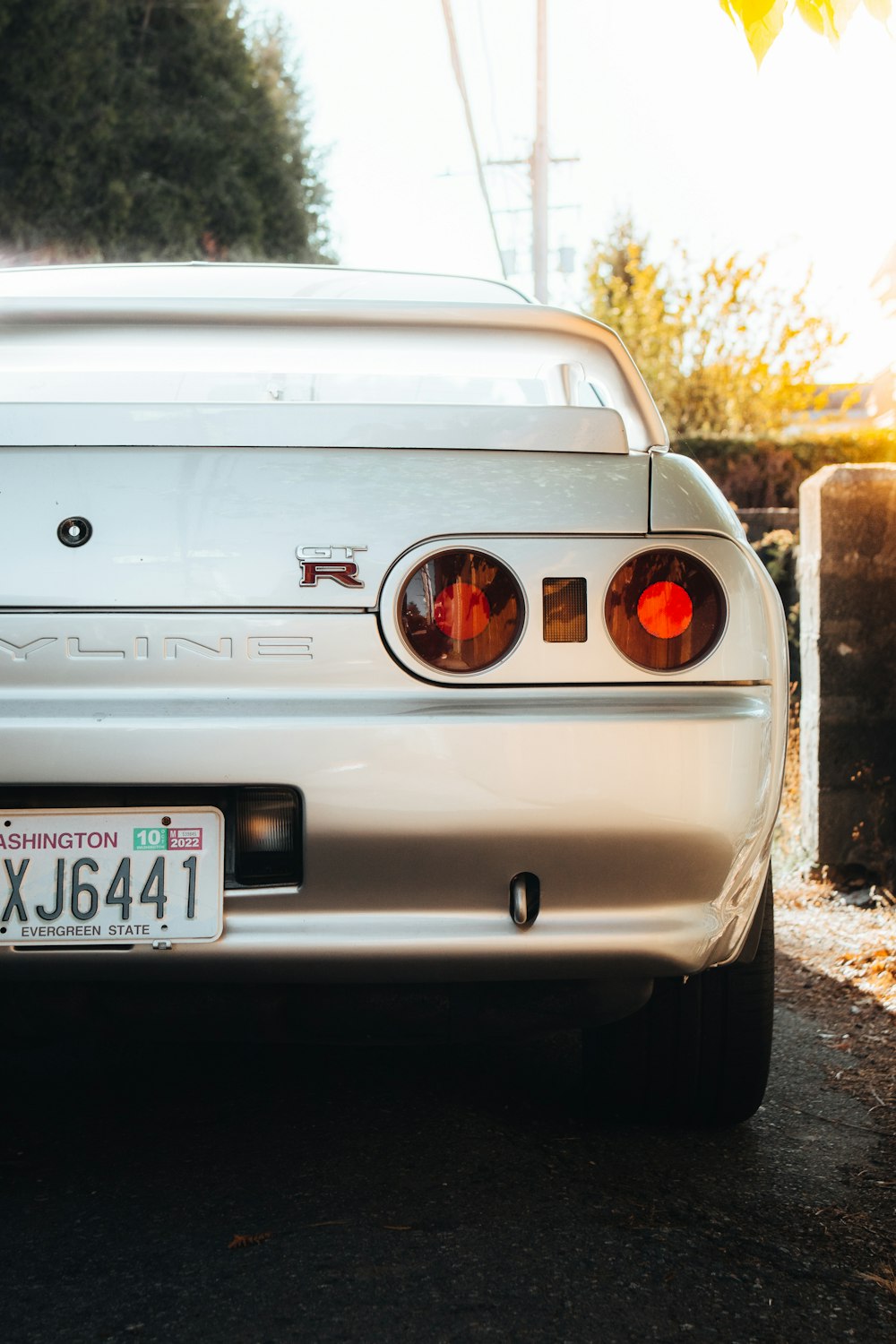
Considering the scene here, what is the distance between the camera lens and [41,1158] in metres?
2.23

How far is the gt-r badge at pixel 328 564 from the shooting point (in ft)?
6.00

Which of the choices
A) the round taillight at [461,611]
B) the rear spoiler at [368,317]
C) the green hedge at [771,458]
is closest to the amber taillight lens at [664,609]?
the round taillight at [461,611]

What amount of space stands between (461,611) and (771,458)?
1336cm

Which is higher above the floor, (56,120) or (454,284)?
(56,120)

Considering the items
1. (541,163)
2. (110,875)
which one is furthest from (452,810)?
(541,163)

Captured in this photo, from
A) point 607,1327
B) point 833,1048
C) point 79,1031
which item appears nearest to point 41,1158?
point 79,1031

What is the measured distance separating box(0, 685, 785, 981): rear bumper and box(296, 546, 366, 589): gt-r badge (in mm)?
166

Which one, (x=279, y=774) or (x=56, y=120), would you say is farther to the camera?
(x=56, y=120)

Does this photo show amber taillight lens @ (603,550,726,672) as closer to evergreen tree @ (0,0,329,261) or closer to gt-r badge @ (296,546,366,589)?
gt-r badge @ (296,546,366,589)

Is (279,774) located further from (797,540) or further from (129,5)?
(129,5)

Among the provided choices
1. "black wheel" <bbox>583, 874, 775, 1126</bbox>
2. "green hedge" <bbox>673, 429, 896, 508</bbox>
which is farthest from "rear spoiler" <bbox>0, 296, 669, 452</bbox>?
"green hedge" <bbox>673, 429, 896, 508</bbox>

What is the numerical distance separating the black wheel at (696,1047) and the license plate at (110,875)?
86 centimetres

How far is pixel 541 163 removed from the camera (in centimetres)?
1541

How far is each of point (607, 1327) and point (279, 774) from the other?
848 mm
